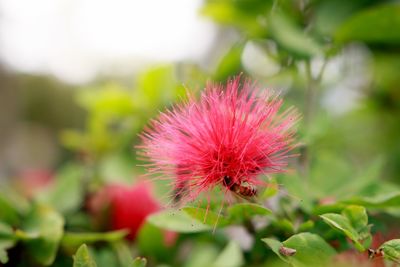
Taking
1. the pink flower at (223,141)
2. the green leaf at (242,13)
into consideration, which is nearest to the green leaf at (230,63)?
the green leaf at (242,13)

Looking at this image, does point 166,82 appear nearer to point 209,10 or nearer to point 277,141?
point 209,10

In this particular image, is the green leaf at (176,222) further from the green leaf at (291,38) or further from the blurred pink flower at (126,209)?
the green leaf at (291,38)

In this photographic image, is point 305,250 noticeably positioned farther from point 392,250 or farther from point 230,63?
point 230,63

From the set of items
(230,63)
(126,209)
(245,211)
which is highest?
(230,63)

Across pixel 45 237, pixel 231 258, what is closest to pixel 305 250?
pixel 231 258

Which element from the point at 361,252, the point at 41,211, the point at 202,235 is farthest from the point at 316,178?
the point at 41,211

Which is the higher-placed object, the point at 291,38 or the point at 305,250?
the point at 291,38
